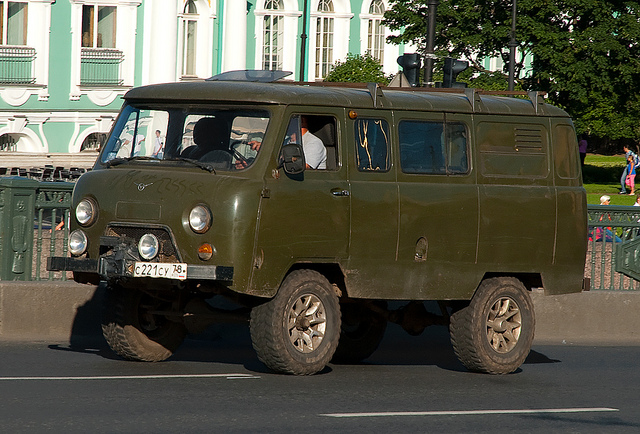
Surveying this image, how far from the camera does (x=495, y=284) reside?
11.2 meters

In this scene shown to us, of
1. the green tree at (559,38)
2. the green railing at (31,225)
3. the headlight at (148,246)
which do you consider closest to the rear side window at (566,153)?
the headlight at (148,246)

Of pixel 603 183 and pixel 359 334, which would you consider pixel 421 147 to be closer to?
pixel 359 334

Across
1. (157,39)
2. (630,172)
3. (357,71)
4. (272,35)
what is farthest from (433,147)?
(272,35)

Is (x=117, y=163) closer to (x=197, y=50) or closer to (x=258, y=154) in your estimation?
(x=258, y=154)

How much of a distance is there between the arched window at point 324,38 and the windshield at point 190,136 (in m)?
36.4

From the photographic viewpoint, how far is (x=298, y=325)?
9938 mm

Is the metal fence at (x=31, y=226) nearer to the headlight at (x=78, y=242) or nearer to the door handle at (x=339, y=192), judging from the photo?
the headlight at (x=78, y=242)

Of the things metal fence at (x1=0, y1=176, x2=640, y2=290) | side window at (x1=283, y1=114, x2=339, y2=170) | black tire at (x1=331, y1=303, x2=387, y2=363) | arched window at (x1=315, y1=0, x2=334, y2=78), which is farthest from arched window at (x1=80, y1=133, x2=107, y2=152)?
side window at (x1=283, y1=114, x2=339, y2=170)

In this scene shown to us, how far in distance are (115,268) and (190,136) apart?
4.19ft

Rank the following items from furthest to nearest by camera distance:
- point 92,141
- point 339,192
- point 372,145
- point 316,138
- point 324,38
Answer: point 324,38
point 92,141
point 372,145
point 316,138
point 339,192

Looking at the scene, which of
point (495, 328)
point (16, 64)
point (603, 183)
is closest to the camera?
point (495, 328)

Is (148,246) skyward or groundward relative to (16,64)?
groundward

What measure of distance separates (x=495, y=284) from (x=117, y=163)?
135 inches

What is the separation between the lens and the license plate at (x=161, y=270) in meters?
9.34
